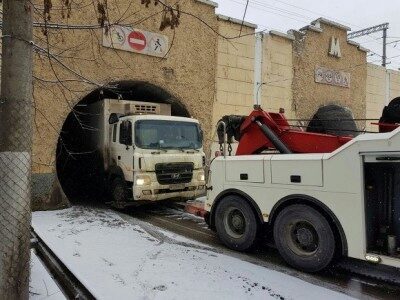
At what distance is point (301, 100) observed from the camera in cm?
1608

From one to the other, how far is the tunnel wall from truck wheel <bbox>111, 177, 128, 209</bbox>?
4.65ft

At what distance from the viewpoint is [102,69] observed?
10.9 m

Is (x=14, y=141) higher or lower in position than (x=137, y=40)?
lower

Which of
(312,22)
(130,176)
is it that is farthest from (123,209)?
(312,22)

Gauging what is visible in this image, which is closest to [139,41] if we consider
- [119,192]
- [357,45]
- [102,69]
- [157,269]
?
[102,69]

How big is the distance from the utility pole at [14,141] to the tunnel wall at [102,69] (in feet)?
15.0

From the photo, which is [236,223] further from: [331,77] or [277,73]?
[331,77]

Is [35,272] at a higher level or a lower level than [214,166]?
lower

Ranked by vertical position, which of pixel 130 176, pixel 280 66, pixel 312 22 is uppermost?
pixel 312 22

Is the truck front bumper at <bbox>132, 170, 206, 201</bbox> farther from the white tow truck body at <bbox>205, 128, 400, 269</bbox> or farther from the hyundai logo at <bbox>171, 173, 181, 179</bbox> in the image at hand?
the white tow truck body at <bbox>205, 128, 400, 269</bbox>

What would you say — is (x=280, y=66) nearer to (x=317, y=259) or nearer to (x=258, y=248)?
(x=258, y=248)

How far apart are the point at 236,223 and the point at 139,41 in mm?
7587

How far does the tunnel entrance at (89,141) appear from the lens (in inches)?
455

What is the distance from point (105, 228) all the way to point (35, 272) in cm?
286
